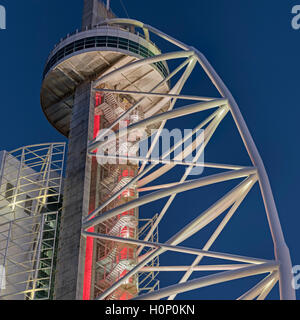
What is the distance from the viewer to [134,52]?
44875 millimetres

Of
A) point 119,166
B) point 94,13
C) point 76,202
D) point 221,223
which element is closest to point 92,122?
point 119,166

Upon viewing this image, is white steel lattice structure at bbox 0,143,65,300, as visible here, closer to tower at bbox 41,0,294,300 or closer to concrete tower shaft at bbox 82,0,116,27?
tower at bbox 41,0,294,300

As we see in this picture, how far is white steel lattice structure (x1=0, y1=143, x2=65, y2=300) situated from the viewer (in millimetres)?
41875

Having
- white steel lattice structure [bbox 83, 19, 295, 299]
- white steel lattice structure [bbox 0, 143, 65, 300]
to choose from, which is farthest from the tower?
white steel lattice structure [bbox 0, 143, 65, 300]

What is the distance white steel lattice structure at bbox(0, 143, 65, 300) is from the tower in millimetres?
4782

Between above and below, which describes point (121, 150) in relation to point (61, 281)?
above

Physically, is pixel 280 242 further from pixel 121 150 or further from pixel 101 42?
pixel 101 42

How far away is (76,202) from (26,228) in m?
11.0

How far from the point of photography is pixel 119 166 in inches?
1704

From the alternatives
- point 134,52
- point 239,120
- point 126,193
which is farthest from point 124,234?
point 134,52

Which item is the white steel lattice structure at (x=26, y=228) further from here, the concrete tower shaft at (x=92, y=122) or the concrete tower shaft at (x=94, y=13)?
the concrete tower shaft at (x=94, y=13)

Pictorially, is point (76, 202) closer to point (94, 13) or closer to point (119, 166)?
point (119, 166)

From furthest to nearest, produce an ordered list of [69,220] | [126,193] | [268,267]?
[126,193] < [69,220] < [268,267]

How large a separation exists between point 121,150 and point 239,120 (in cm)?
1293
